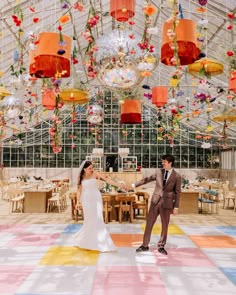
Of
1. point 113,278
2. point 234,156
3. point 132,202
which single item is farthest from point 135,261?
point 234,156

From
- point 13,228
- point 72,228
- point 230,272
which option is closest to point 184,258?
point 230,272

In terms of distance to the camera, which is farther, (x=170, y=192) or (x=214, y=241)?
(x=214, y=241)

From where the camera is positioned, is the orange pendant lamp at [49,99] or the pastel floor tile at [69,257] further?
the orange pendant lamp at [49,99]

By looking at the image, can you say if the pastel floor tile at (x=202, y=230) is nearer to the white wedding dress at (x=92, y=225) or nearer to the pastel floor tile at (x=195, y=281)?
the white wedding dress at (x=92, y=225)

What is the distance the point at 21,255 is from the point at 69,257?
75cm

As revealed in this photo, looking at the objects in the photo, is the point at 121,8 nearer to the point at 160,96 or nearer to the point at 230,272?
the point at 160,96

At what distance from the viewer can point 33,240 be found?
638 cm

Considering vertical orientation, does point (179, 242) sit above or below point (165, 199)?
below

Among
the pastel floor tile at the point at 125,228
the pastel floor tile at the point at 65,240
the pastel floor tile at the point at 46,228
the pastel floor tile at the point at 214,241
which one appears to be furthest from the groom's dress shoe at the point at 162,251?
→ the pastel floor tile at the point at 46,228

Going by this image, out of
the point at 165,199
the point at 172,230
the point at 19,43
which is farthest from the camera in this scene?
the point at 172,230

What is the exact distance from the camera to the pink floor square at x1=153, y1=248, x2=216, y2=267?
4.83 m

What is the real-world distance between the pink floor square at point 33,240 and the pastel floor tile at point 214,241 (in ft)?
8.45

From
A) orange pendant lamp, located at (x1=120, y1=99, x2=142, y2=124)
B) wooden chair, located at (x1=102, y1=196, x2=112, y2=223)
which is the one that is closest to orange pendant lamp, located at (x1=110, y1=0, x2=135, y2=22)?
orange pendant lamp, located at (x1=120, y1=99, x2=142, y2=124)

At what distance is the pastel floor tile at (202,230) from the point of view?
7.14 m
